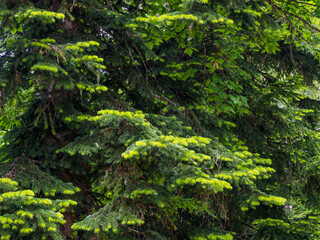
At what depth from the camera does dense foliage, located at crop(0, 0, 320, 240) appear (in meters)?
3.46

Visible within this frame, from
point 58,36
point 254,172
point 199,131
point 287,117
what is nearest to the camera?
point 254,172

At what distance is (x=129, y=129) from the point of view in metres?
3.71

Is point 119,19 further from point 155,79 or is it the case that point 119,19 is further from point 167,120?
point 167,120

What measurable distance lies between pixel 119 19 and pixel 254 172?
2529 millimetres

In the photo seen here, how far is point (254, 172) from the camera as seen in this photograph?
3697 millimetres

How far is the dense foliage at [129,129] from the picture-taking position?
3.46m

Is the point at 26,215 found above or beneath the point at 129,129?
beneath

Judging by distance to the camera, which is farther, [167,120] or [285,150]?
[285,150]

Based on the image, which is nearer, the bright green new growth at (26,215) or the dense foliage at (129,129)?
the bright green new growth at (26,215)

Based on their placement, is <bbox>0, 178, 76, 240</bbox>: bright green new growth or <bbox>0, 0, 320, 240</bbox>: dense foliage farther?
<bbox>0, 0, 320, 240</bbox>: dense foliage

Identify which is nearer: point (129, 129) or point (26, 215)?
point (26, 215)

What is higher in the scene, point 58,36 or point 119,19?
point 119,19

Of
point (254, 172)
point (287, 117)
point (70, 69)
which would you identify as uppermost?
point (70, 69)

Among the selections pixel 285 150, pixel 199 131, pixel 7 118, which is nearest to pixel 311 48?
pixel 285 150
